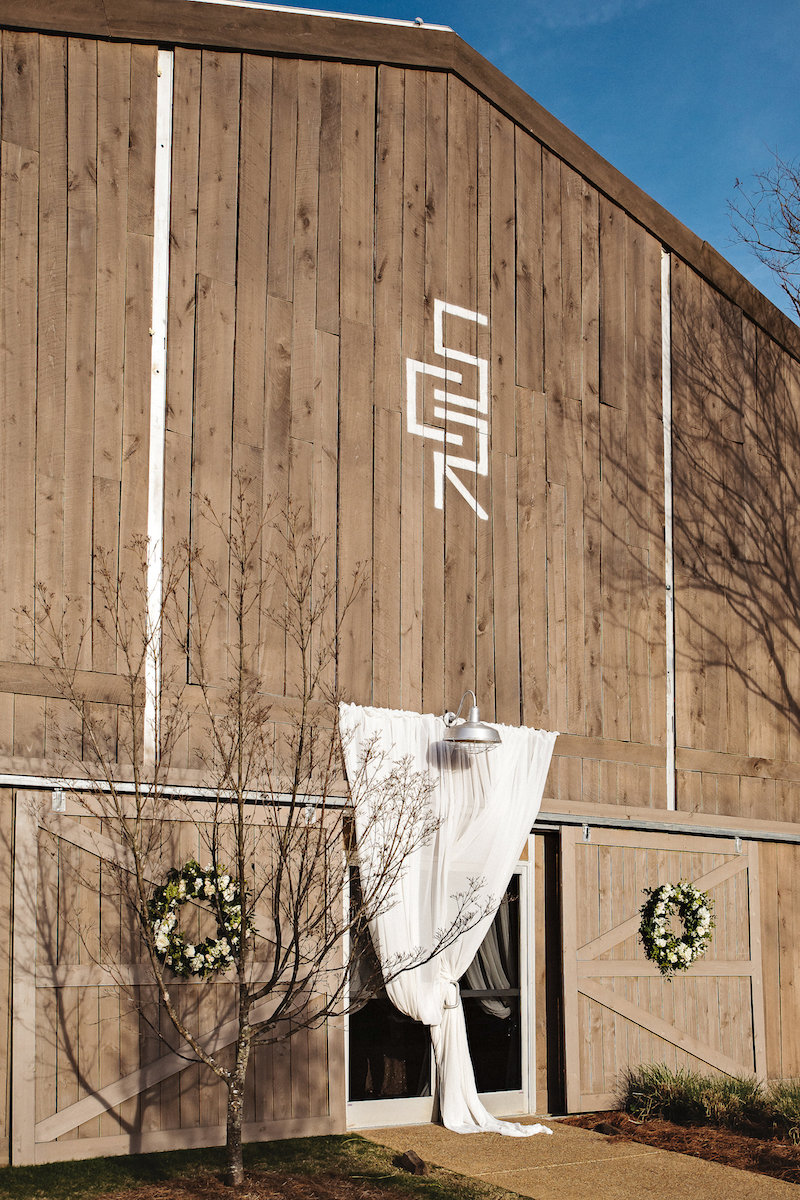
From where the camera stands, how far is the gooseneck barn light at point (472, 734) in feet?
27.2

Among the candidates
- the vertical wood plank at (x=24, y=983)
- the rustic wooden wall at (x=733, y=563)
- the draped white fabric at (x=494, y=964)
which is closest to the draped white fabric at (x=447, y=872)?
the draped white fabric at (x=494, y=964)

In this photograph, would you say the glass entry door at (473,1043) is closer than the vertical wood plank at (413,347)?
Yes

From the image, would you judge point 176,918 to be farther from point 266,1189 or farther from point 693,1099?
point 693,1099

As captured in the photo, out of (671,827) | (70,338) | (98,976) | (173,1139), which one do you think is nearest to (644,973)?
(671,827)

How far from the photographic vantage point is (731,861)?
1070 cm

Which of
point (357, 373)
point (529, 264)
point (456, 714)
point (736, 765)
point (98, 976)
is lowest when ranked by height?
point (98, 976)

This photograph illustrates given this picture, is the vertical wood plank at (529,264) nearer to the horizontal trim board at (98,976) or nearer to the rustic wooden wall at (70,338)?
the rustic wooden wall at (70,338)

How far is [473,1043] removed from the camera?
8867 millimetres

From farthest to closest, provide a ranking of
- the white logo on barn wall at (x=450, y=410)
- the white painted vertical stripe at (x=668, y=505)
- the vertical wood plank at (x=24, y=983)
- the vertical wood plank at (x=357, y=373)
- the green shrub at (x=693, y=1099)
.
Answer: the white painted vertical stripe at (x=668, y=505), the white logo on barn wall at (x=450, y=410), the green shrub at (x=693, y=1099), the vertical wood plank at (x=357, y=373), the vertical wood plank at (x=24, y=983)

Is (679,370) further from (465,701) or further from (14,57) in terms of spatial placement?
(14,57)

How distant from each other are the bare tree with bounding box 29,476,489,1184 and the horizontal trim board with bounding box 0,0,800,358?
293 cm

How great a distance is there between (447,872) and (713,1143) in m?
2.40

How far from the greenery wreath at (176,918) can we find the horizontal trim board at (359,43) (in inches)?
202

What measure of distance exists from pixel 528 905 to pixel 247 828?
2.66 m
